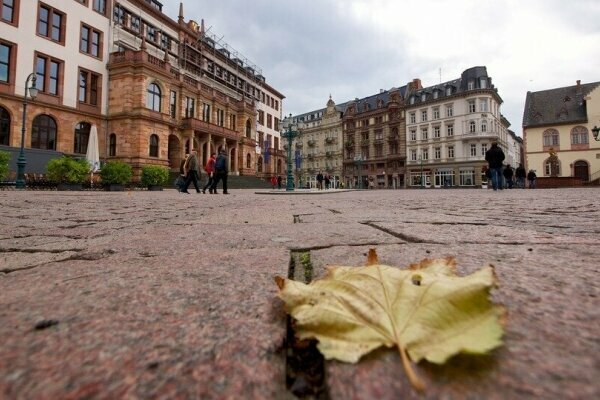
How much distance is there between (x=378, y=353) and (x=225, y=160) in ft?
37.0

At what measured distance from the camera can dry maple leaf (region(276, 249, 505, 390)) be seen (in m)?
0.43

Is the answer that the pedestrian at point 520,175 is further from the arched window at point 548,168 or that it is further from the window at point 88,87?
the window at point 88,87

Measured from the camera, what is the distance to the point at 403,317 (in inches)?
19.0

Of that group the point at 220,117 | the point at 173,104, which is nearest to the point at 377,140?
the point at 220,117

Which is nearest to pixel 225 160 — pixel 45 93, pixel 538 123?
pixel 45 93

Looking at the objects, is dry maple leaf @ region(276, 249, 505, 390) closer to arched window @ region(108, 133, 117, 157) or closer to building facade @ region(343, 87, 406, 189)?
arched window @ region(108, 133, 117, 157)

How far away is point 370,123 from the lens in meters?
53.5

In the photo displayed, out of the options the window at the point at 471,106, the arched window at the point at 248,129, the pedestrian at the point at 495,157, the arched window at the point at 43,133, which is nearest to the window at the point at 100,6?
the arched window at the point at 43,133

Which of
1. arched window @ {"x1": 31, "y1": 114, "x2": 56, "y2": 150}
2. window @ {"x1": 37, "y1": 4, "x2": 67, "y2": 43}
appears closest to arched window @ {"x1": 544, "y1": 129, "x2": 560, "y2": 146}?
window @ {"x1": 37, "y1": 4, "x2": 67, "y2": 43}

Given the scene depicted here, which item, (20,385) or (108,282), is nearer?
(20,385)

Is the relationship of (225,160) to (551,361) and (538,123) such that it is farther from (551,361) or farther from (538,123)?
(538,123)

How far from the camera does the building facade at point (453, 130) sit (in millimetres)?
A: 41469

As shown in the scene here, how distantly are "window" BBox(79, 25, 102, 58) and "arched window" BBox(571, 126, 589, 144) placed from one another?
153ft

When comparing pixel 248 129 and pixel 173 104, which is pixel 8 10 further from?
pixel 248 129
